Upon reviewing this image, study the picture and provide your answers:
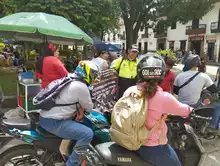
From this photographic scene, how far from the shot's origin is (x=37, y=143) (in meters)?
2.67

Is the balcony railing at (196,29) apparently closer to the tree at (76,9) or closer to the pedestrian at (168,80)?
the tree at (76,9)

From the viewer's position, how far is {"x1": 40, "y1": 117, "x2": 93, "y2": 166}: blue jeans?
2.55m

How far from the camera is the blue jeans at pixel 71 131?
8.36 feet

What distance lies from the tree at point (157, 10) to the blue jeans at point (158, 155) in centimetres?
1337

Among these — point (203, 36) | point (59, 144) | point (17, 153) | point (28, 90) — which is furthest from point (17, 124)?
point (203, 36)

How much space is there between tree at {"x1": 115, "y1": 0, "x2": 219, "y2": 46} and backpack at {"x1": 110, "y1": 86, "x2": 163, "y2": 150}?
13366 millimetres

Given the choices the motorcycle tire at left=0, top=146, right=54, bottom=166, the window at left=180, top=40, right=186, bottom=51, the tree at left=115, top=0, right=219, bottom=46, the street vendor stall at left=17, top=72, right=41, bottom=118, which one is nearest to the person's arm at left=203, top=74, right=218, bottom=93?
the motorcycle tire at left=0, top=146, right=54, bottom=166

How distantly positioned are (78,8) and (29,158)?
7039 millimetres

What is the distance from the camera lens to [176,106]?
2031 millimetres

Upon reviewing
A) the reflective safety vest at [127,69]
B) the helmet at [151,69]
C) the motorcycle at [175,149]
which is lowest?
the motorcycle at [175,149]

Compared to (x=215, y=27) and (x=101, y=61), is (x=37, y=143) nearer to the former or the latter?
(x=101, y=61)

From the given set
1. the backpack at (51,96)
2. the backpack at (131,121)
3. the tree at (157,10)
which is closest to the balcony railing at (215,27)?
the tree at (157,10)

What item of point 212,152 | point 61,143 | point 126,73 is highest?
point 126,73

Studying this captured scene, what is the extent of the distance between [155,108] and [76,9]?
7549 mm
